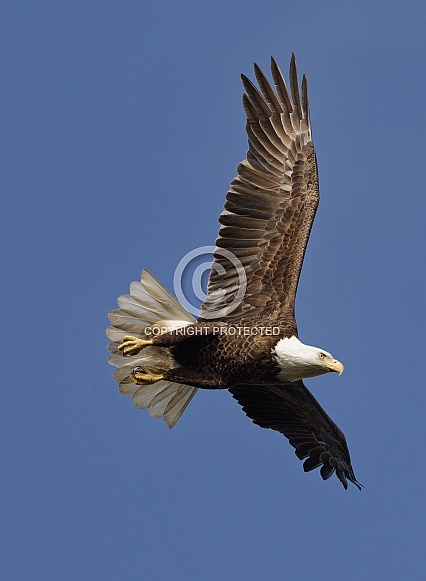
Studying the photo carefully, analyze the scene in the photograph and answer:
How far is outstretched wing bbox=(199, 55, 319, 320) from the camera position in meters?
12.0

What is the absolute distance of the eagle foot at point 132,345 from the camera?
39.1 feet

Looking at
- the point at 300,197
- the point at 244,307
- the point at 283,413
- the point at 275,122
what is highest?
the point at 275,122

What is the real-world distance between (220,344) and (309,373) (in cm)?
83

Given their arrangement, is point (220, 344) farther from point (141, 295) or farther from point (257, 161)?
point (257, 161)

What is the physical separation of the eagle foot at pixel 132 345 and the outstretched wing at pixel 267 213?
0.56 metres

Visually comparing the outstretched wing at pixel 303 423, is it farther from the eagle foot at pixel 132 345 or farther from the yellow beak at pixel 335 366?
the eagle foot at pixel 132 345

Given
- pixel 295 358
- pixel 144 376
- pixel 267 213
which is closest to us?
pixel 295 358

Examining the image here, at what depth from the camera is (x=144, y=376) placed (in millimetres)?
12109

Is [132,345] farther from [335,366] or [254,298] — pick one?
[335,366]

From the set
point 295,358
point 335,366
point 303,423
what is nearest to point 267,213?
point 295,358

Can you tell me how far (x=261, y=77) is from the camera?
497 inches

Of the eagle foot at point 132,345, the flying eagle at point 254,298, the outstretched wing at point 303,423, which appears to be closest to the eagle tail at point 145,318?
the flying eagle at point 254,298

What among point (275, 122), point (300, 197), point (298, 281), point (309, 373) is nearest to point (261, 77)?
point (275, 122)

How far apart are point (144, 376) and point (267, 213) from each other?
1851 millimetres
